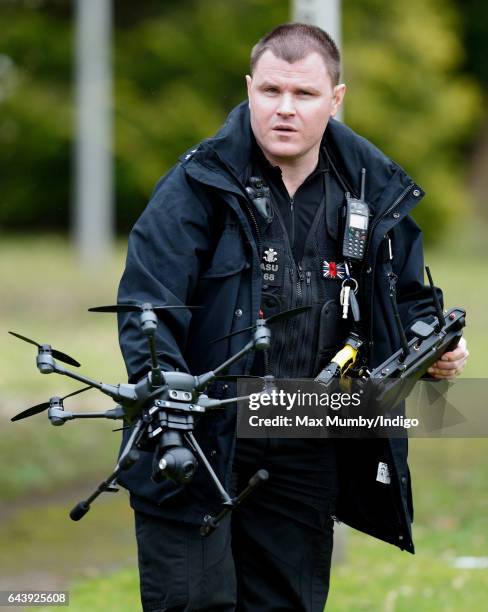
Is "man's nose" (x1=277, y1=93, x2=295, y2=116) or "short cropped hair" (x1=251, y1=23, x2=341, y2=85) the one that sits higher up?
"short cropped hair" (x1=251, y1=23, x2=341, y2=85)

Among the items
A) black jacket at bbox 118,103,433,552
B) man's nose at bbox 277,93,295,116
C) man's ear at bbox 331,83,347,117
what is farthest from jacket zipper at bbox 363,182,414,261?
man's nose at bbox 277,93,295,116

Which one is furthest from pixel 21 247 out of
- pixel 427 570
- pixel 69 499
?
pixel 427 570

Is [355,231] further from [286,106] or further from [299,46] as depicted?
[299,46]

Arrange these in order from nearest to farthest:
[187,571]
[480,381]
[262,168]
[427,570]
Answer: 1. [187,571]
2. [262,168]
3. [480,381]
4. [427,570]

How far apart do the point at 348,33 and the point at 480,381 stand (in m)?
23.9

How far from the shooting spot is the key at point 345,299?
4.21m

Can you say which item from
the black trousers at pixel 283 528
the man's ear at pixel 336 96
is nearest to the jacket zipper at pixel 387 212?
the man's ear at pixel 336 96

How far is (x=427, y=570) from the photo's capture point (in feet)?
22.4

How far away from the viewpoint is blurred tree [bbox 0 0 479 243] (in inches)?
1012

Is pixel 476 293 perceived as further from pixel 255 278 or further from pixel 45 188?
pixel 255 278

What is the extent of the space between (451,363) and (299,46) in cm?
114

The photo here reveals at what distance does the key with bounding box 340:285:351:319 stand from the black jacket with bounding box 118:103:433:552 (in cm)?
7

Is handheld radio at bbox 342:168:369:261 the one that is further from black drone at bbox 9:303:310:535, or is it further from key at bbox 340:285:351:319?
black drone at bbox 9:303:310:535

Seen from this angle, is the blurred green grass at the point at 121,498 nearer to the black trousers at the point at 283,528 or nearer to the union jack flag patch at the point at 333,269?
the black trousers at the point at 283,528
